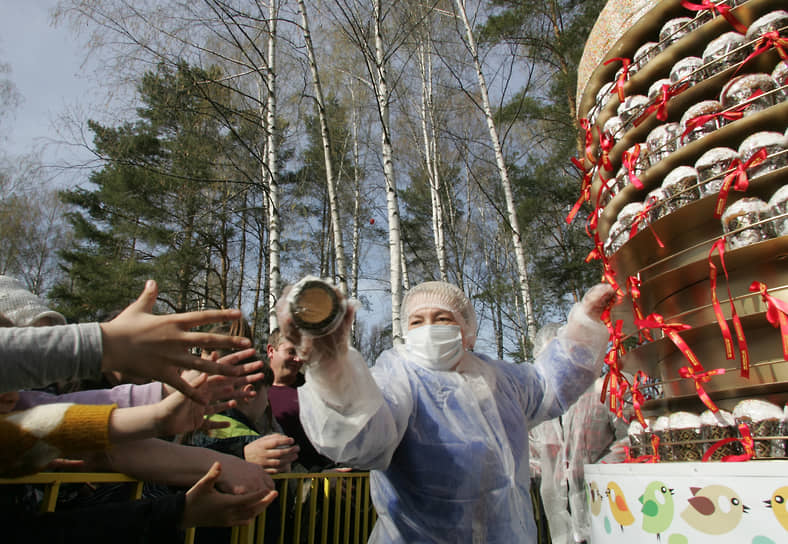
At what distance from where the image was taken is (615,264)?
2590 millimetres

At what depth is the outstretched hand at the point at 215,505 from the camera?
4.82 feet

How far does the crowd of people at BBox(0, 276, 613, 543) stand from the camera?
41.3 inches

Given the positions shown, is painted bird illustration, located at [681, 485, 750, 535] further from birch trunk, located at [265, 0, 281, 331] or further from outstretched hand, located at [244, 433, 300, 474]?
birch trunk, located at [265, 0, 281, 331]

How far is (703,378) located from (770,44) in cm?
139

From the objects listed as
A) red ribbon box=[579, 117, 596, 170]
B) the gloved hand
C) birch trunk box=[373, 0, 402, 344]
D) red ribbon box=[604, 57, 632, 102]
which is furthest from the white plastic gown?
birch trunk box=[373, 0, 402, 344]

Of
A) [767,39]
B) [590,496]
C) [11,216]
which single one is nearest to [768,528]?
[590,496]

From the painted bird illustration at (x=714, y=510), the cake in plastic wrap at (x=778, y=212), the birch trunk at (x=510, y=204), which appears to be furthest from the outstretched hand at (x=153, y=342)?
the birch trunk at (x=510, y=204)

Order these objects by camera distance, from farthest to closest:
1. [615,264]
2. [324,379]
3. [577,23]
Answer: [577,23], [615,264], [324,379]

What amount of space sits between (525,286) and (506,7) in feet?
23.6

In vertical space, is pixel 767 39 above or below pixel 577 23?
below

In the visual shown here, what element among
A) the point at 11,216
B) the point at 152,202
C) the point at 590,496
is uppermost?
the point at 11,216

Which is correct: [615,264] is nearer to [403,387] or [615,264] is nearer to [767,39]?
[767,39]

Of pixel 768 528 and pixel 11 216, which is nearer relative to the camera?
pixel 768 528

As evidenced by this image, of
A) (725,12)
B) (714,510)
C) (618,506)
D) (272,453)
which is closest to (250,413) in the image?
(272,453)
